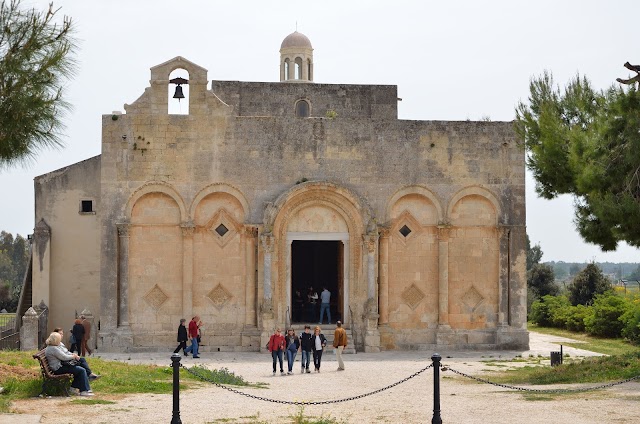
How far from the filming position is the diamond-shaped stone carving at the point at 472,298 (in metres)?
30.0

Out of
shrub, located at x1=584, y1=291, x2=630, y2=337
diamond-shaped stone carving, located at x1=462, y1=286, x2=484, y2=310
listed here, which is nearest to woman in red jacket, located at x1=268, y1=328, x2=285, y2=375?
diamond-shaped stone carving, located at x1=462, y1=286, x2=484, y2=310

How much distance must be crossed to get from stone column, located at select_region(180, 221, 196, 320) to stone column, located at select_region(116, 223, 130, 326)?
1534 millimetres

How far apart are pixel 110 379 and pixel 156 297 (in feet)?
33.6

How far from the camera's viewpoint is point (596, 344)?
33562mm

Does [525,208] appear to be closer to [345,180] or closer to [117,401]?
[345,180]

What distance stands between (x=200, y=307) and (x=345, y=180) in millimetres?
5409

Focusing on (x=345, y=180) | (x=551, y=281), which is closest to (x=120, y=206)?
(x=345, y=180)

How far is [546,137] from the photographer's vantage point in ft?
76.7

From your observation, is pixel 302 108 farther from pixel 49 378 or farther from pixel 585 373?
pixel 49 378

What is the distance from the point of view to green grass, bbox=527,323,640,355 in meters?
31.2

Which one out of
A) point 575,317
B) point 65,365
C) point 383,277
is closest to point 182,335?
point 383,277

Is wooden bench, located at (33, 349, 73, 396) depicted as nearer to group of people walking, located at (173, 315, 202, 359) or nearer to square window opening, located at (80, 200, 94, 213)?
group of people walking, located at (173, 315, 202, 359)

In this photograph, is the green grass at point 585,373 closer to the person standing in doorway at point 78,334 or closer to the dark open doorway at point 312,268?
the person standing in doorway at point 78,334

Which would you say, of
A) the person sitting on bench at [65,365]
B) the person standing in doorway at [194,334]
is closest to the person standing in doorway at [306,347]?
the person standing in doorway at [194,334]
